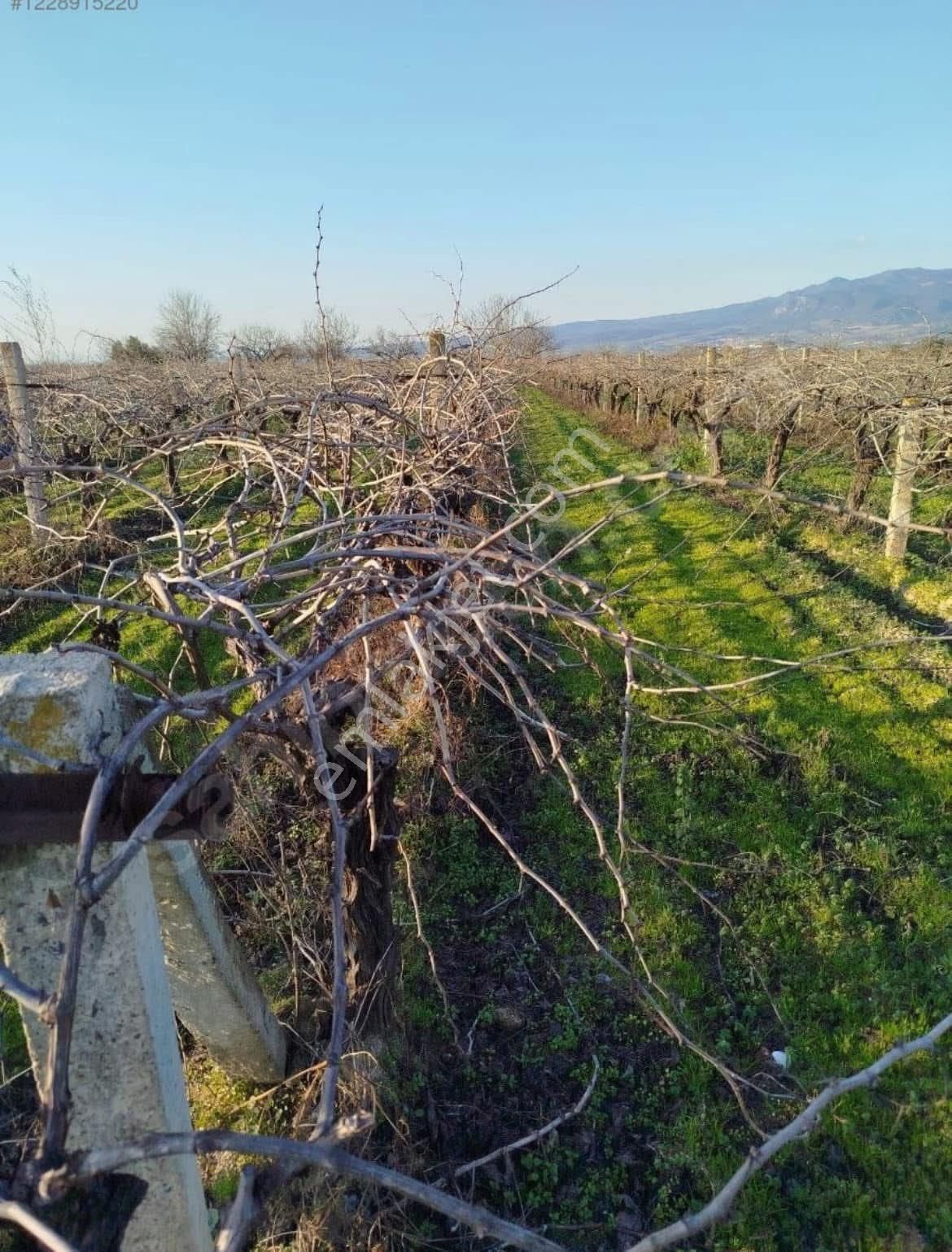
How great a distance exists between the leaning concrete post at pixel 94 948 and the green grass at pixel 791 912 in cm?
122

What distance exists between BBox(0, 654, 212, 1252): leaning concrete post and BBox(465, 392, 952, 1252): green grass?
1218 mm

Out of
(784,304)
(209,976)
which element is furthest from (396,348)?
(784,304)

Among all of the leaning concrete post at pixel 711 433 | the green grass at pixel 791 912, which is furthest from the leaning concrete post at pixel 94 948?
the leaning concrete post at pixel 711 433

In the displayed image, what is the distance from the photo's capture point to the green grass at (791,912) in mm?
2658

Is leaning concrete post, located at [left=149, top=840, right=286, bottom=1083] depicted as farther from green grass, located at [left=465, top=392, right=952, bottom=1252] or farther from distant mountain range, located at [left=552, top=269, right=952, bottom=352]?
distant mountain range, located at [left=552, top=269, right=952, bottom=352]

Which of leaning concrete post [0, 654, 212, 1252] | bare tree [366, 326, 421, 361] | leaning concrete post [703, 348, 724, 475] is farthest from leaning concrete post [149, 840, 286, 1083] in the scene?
leaning concrete post [703, 348, 724, 475]

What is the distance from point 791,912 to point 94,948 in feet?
10.8

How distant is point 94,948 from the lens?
138 centimetres

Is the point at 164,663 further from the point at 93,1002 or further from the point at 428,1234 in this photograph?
the point at 93,1002

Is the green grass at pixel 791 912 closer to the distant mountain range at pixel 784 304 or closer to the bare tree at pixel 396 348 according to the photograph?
the bare tree at pixel 396 348

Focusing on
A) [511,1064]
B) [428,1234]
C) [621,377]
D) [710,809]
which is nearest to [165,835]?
[428,1234]

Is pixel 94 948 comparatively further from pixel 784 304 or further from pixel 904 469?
pixel 784 304

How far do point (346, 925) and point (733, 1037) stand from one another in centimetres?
173

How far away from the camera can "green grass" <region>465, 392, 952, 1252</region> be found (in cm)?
266
